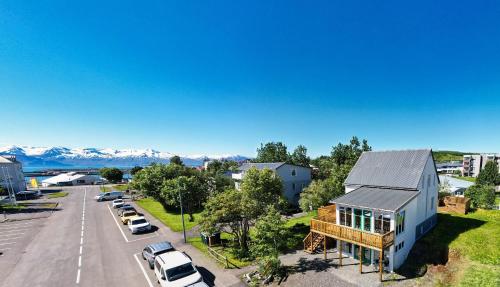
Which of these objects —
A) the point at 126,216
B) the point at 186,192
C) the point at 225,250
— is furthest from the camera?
the point at 186,192

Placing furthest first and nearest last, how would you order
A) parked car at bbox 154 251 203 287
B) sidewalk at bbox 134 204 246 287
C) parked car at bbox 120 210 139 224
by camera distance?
parked car at bbox 120 210 139 224 < sidewalk at bbox 134 204 246 287 < parked car at bbox 154 251 203 287

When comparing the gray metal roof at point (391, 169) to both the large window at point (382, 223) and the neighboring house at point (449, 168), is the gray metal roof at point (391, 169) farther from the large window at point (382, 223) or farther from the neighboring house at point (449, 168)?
the neighboring house at point (449, 168)

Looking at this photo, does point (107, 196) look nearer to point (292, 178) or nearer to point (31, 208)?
point (31, 208)

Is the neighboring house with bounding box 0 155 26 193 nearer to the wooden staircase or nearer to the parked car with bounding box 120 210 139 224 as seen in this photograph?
the parked car with bounding box 120 210 139 224

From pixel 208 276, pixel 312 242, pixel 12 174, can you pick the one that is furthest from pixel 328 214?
pixel 12 174

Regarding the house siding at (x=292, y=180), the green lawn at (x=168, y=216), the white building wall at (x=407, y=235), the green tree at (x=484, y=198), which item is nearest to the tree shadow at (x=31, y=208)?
the green lawn at (x=168, y=216)

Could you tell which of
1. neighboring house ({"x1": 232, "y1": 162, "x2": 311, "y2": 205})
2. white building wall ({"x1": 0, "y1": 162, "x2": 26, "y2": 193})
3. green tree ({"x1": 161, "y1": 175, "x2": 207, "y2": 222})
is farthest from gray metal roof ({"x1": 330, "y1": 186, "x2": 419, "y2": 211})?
white building wall ({"x1": 0, "y1": 162, "x2": 26, "y2": 193})
